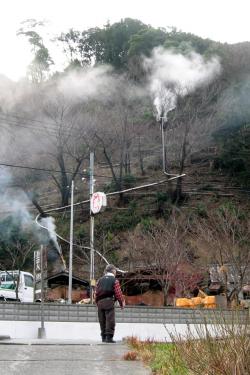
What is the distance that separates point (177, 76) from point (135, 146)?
6657 mm

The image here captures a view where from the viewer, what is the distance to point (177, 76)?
1868 inches

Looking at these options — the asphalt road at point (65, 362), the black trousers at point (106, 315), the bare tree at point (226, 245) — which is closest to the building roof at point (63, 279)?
the bare tree at point (226, 245)

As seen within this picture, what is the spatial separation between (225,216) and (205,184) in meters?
14.9

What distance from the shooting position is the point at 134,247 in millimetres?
32312

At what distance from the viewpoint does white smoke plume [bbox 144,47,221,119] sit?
4644cm

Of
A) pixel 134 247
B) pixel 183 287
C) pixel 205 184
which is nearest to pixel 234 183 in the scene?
pixel 205 184

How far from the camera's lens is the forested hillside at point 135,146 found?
37.5 m

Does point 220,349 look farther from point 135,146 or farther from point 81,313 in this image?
point 135,146

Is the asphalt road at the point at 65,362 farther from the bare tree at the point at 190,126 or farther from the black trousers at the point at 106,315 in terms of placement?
the bare tree at the point at 190,126

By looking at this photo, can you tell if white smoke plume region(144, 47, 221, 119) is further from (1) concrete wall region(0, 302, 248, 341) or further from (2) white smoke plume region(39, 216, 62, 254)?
(1) concrete wall region(0, 302, 248, 341)

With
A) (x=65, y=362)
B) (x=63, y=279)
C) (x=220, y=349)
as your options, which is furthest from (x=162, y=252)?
(x=220, y=349)

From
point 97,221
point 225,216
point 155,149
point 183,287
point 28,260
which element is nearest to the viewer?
point 183,287

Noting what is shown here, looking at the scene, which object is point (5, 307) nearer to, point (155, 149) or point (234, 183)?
point (234, 183)

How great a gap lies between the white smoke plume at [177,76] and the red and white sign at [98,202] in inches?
868
